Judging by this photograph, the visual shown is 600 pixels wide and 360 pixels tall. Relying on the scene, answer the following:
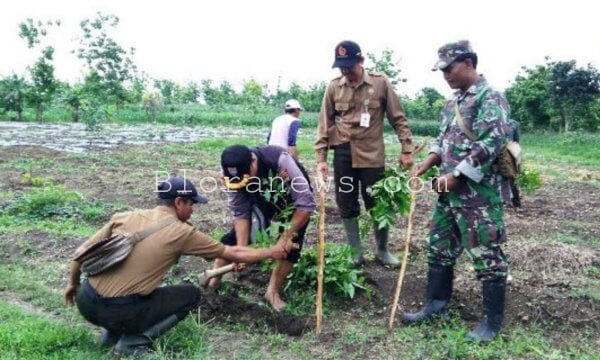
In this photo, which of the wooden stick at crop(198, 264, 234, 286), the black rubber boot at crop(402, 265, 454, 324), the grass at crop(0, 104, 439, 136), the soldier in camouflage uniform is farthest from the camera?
the grass at crop(0, 104, 439, 136)

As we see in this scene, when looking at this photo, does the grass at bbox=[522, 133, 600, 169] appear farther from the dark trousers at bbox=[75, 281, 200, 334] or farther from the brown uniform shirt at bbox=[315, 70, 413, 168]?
the dark trousers at bbox=[75, 281, 200, 334]

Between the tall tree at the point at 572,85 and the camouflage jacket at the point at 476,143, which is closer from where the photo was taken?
the camouflage jacket at the point at 476,143

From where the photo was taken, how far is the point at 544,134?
24297mm

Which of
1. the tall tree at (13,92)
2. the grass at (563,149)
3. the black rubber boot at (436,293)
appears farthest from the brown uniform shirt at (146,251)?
the tall tree at (13,92)

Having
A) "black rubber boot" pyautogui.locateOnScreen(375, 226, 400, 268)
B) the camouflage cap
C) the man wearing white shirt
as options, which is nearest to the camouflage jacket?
the camouflage cap

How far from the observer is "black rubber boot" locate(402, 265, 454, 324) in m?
3.92

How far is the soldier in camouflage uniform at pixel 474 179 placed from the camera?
343 centimetres

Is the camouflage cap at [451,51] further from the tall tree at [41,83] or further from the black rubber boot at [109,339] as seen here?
the tall tree at [41,83]

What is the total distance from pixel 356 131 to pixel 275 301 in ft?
5.28

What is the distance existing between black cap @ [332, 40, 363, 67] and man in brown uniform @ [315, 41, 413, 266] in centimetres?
9

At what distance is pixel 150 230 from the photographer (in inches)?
131

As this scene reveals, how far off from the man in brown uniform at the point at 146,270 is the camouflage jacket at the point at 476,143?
4.19 ft

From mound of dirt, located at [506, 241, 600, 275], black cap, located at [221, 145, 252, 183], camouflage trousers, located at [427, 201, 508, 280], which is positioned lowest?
mound of dirt, located at [506, 241, 600, 275]

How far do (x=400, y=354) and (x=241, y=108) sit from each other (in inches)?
1270
